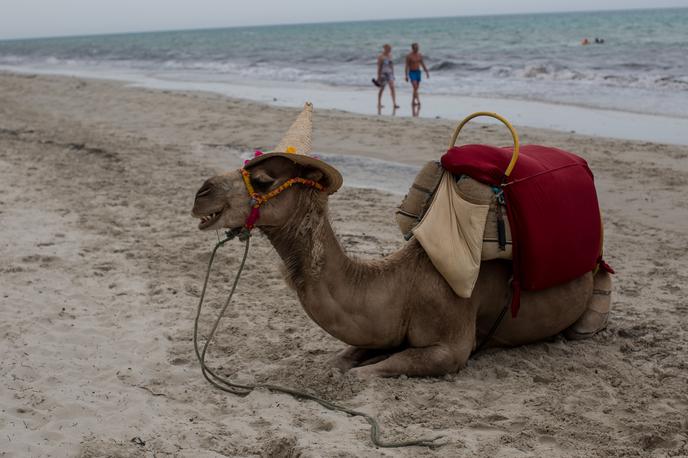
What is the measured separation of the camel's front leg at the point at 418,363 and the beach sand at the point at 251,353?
7 cm

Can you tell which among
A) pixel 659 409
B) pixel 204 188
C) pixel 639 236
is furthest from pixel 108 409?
pixel 639 236

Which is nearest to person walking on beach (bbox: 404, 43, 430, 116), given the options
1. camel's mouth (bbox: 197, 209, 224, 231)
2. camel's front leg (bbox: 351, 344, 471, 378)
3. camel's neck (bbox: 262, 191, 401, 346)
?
camel's front leg (bbox: 351, 344, 471, 378)

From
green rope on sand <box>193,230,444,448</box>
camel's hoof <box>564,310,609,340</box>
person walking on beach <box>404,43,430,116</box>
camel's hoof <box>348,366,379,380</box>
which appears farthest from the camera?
person walking on beach <box>404,43,430,116</box>

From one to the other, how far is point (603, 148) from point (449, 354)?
8.59 m

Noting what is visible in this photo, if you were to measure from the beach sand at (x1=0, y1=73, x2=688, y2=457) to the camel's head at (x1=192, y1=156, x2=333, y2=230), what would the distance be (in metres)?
0.71

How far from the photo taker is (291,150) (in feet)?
13.3

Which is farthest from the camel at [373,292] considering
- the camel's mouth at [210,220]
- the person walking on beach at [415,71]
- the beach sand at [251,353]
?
the person walking on beach at [415,71]

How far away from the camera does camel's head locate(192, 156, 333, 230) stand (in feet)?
12.8

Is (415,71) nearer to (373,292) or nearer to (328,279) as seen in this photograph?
(373,292)

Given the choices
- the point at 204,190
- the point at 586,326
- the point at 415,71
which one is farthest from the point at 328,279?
the point at 415,71

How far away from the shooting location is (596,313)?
5.25 m

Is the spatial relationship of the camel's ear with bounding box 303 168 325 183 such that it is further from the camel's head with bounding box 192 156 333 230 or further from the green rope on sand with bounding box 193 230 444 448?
the green rope on sand with bounding box 193 230 444 448

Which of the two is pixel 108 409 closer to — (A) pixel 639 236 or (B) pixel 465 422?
(B) pixel 465 422

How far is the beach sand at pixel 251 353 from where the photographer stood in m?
3.95
